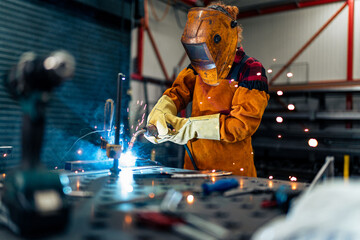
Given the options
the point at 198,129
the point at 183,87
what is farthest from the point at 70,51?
the point at 198,129

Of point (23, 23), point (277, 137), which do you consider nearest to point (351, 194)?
point (23, 23)

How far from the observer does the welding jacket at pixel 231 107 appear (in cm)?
161

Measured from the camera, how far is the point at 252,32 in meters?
8.63

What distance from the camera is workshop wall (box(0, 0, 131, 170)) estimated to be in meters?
3.11

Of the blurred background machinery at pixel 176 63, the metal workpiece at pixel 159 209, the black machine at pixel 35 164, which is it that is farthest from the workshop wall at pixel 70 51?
the black machine at pixel 35 164

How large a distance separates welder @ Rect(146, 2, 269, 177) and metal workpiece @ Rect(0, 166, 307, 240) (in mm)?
406

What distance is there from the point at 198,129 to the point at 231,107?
37 cm

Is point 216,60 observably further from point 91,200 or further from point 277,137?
point 277,137

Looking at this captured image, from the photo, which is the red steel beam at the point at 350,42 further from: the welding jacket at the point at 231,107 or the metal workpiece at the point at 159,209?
the metal workpiece at the point at 159,209

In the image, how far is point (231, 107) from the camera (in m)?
1.85

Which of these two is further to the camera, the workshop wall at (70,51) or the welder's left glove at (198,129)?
the workshop wall at (70,51)

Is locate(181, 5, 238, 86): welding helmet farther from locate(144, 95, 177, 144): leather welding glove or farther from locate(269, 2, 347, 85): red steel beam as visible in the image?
locate(269, 2, 347, 85): red steel beam

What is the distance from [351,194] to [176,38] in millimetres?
8777

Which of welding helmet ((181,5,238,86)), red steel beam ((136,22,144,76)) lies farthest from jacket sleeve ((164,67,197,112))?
red steel beam ((136,22,144,76))
